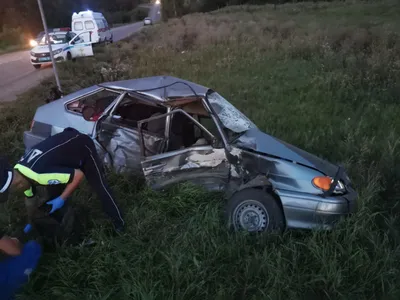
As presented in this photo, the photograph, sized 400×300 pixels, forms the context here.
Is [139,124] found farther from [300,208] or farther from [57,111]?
[300,208]

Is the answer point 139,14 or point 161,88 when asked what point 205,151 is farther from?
point 139,14

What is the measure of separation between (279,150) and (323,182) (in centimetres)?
62

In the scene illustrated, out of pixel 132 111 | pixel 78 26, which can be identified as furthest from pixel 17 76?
pixel 132 111

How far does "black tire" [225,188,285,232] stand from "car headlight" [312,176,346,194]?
417 millimetres

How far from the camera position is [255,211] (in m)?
3.63

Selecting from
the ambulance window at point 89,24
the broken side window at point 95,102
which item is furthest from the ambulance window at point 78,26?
the broken side window at point 95,102

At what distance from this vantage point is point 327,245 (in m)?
3.26

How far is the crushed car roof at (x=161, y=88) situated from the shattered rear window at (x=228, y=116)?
0.16m

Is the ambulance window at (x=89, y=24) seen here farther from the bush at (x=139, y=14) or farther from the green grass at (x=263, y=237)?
the bush at (x=139, y=14)

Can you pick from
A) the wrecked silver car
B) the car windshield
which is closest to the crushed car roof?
the wrecked silver car

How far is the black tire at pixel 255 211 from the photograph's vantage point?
3.57 m

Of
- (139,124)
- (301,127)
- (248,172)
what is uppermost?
(139,124)

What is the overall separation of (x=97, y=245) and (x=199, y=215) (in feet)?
3.37

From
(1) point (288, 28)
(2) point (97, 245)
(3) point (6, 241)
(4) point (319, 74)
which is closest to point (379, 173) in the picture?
(2) point (97, 245)
